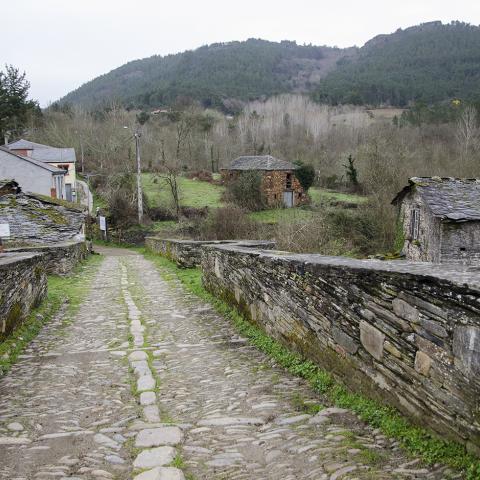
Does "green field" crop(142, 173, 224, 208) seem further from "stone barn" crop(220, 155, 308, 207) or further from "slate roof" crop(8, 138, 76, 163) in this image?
"slate roof" crop(8, 138, 76, 163)

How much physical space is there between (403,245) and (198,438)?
79.2ft

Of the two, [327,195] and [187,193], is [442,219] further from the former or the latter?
[327,195]

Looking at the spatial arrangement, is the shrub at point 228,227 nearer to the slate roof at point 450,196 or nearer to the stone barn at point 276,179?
the slate roof at point 450,196

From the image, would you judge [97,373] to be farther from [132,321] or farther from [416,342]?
[416,342]

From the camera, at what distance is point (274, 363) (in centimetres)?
559

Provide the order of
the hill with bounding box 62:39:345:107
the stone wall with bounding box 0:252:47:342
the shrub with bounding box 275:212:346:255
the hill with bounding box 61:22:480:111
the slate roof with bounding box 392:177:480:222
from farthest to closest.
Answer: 1. the hill with bounding box 62:39:345:107
2. the hill with bounding box 61:22:480:111
3. the shrub with bounding box 275:212:346:255
4. the slate roof with bounding box 392:177:480:222
5. the stone wall with bounding box 0:252:47:342

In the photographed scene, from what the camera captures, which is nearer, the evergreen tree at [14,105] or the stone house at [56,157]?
the stone house at [56,157]

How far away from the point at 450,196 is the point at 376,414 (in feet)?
68.1

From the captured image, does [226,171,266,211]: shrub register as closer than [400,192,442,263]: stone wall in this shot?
No

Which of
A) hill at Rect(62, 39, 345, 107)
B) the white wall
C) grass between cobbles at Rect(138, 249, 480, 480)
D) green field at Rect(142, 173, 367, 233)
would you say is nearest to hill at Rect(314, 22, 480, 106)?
hill at Rect(62, 39, 345, 107)

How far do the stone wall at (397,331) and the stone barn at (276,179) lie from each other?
4237 centimetres

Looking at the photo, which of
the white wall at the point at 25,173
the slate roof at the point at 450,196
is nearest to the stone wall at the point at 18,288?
the slate roof at the point at 450,196

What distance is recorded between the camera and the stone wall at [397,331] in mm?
2832

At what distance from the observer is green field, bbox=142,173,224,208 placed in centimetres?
A: 4309
